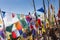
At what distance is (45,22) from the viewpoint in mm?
9633

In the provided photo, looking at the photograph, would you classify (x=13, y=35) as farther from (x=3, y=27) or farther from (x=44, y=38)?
(x=44, y=38)

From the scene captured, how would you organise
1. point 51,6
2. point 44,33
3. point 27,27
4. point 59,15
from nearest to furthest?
point 27,27 → point 59,15 → point 44,33 → point 51,6

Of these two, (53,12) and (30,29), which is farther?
(53,12)

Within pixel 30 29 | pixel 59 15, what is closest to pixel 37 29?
pixel 30 29

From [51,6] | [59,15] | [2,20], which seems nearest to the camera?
[2,20]

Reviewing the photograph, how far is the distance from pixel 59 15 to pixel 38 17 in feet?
2.70

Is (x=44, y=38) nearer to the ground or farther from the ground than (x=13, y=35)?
nearer to the ground

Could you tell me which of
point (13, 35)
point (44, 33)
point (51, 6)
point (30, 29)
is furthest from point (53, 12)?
point (13, 35)

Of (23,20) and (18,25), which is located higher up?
(23,20)

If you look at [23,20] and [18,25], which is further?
[23,20]

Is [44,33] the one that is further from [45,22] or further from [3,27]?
[3,27]

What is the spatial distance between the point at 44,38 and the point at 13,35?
2.19m

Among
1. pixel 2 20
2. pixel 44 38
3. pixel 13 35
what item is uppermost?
pixel 2 20

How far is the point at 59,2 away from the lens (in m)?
9.58
